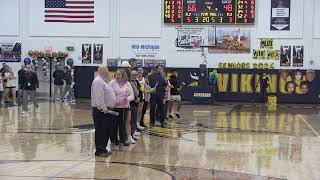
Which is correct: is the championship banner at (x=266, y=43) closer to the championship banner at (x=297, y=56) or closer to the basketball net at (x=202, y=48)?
the championship banner at (x=297, y=56)

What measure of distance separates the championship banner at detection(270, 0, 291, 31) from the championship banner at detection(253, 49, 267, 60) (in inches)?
55.4

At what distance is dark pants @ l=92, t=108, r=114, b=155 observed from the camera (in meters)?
10.7

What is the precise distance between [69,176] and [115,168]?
1.08 meters

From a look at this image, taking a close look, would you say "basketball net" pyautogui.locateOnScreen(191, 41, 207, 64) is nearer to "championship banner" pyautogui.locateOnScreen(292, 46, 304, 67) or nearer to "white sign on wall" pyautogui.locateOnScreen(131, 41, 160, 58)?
"white sign on wall" pyautogui.locateOnScreen(131, 41, 160, 58)

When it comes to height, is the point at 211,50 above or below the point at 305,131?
above

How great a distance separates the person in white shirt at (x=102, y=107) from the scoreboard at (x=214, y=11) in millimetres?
19363

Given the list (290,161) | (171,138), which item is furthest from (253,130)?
(290,161)

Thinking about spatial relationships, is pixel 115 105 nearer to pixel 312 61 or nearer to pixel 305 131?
pixel 305 131

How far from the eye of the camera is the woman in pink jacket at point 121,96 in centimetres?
1139

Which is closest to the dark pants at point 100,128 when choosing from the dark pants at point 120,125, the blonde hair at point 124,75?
the dark pants at point 120,125

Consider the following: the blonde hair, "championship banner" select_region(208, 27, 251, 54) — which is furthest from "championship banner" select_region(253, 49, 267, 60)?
the blonde hair

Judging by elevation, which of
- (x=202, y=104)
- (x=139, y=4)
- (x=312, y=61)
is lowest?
(x=202, y=104)

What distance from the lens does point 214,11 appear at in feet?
96.4

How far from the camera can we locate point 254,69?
29734 millimetres
